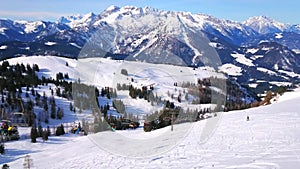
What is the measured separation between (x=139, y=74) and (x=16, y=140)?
91914mm

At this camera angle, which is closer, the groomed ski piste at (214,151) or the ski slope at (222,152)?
the ski slope at (222,152)

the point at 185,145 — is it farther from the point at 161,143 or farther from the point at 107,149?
the point at 107,149

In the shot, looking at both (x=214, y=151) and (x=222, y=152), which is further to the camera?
(x=214, y=151)

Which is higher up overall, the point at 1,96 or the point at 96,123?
the point at 1,96

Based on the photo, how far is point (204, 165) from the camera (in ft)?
63.2

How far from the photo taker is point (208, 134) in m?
30.6

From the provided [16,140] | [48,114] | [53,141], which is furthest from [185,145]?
[48,114]

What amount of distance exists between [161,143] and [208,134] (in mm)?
4911

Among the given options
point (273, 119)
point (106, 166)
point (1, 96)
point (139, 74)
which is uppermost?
point (139, 74)

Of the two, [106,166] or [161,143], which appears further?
[161,143]

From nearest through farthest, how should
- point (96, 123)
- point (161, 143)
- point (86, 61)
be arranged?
point (161, 143), point (96, 123), point (86, 61)

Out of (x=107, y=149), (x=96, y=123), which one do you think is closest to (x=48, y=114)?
(x=96, y=123)

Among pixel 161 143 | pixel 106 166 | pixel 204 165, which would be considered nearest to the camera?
pixel 204 165

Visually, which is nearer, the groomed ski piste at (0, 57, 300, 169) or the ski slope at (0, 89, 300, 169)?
the ski slope at (0, 89, 300, 169)
